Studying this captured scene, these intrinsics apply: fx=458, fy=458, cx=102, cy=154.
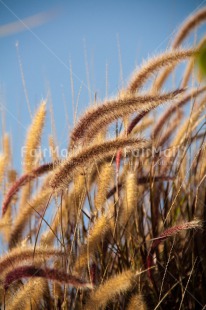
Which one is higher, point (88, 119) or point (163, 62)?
point (163, 62)

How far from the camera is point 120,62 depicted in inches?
106

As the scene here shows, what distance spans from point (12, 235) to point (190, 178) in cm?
100

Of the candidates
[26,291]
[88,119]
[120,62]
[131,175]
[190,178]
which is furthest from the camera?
[120,62]

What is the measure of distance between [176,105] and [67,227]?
36.6 inches

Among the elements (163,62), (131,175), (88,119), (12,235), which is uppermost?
(163,62)

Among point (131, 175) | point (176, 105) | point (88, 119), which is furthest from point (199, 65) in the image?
point (176, 105)

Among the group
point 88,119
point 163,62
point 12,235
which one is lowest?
point 12,235

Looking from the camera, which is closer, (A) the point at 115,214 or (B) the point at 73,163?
(B) the point at 73,163

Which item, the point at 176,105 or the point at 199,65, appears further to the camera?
the point at 176,105

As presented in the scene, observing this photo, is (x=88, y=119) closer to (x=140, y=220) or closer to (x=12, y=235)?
(x=12, y=235)

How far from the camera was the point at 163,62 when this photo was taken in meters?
2.00

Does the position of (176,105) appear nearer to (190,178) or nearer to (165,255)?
(190,178)

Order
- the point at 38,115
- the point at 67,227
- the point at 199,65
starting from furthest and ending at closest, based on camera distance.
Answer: the point at 67,227, the point at 38,115, the point at 199,65

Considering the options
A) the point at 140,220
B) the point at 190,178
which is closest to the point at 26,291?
the point at 140,220
